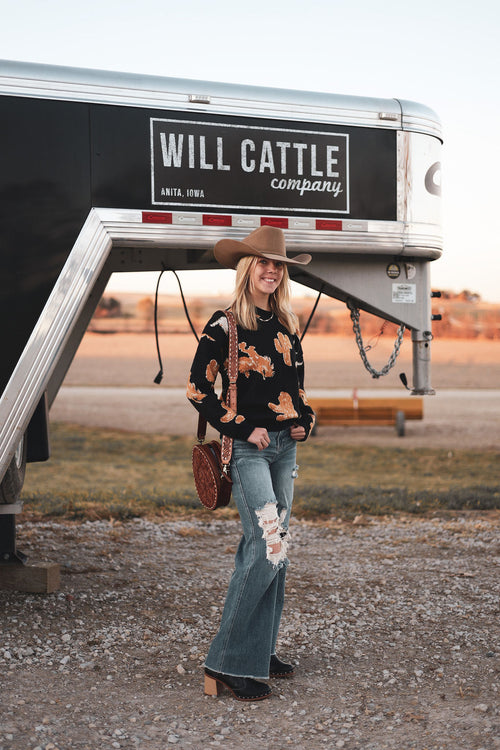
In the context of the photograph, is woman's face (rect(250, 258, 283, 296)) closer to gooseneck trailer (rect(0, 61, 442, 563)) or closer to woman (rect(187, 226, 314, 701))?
woman (rect(187, 226, 314, 701))

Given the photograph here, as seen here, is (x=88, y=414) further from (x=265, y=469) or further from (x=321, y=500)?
(x=265, y=469)

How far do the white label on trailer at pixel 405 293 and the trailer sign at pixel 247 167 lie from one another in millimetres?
638

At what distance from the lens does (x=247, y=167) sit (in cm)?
450

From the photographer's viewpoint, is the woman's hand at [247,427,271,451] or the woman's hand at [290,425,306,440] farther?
the woman's hand at [290,425,306,440]

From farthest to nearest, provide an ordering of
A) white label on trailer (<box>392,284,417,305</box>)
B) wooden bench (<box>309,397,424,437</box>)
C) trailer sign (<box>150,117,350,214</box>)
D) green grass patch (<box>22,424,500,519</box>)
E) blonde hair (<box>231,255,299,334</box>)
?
wooden bench (<box>309,397,424,437</box>) < green grass patch (<box>22,424,500,519</box>) < white label on trailer (<box>392,284,417,305</box>) < trailer sign (<box>150,117,350,214</box>) < blonde hair (<box>231,255,299,334</box>)

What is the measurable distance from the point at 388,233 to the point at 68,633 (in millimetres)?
3055

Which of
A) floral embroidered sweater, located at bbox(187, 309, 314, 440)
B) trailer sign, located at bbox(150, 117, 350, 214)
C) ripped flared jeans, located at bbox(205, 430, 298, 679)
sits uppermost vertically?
trailer sign, located at bbox(150, 117, 350, 214)

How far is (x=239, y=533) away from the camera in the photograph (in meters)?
7.00

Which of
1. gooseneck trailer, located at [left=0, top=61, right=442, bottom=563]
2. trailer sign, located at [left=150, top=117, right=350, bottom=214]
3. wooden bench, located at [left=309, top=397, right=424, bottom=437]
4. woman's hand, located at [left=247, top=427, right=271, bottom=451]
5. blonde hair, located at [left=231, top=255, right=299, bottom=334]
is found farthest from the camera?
wooden bench, located at [left=309, top=397, right=424, bottom=437]

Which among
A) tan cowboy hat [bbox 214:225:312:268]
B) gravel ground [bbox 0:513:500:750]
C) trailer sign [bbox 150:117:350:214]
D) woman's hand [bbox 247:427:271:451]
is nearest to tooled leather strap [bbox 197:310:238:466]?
woman's hand [bbox 247:427:271:451]

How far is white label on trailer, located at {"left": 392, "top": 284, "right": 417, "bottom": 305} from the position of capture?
196 inches

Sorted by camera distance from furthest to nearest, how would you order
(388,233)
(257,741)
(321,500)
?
1. (321,500)
2. (388,233)
3. (257,741)

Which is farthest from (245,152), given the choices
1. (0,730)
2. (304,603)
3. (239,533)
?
(239,533)

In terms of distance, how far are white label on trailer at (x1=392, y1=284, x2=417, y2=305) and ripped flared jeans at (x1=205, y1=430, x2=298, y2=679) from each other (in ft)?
6.01
